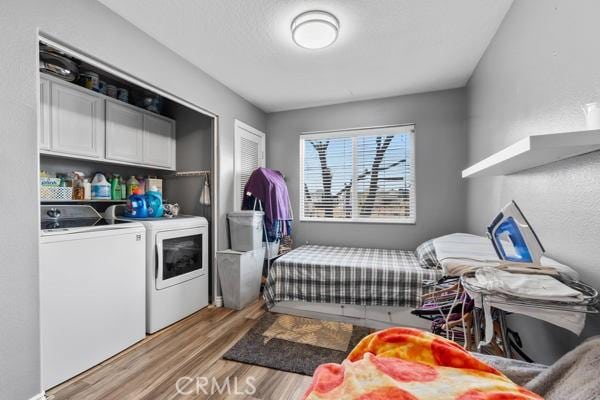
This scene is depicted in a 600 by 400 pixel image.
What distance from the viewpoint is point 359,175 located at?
3.58m

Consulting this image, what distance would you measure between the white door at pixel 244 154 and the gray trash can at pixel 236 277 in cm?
66

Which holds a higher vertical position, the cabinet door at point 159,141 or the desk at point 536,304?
the cabinet door at point 159,141

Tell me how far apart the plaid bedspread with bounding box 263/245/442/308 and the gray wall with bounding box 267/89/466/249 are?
51 centimetres

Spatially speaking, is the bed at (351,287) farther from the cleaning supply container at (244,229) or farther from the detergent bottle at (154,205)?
the detergent bottle at (154,205)

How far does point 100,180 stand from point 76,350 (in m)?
1.52

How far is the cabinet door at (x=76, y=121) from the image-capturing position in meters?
2.05

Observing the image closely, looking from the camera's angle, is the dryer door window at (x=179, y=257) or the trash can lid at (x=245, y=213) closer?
the dryer door window at (x=179, y=257)

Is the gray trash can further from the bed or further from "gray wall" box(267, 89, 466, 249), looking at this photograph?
"gray wall" box(267, 89, 466, 249)

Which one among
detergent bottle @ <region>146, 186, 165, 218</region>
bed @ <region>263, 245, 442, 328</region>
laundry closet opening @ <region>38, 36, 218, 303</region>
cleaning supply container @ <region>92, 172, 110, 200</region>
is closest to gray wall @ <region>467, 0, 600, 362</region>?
bed @ <region>263, 245, 442, 328</region>

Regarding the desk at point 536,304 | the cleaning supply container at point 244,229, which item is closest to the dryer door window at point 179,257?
the cleaning supply container at point 244,229

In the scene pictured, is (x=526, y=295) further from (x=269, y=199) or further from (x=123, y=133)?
(x=123, y=133)

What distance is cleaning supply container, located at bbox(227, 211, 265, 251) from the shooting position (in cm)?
297

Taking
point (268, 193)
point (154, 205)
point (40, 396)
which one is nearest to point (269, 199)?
point (268, 193)

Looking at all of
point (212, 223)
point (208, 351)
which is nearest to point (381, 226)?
point (212, 223)
